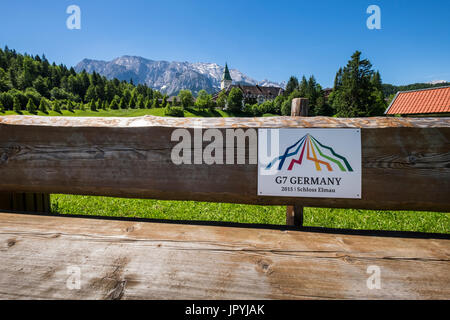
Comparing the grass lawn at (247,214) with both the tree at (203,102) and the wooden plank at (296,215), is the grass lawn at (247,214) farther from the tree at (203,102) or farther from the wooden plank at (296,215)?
the tree at (203,102)

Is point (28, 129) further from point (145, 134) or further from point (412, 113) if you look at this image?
point (412, 113)

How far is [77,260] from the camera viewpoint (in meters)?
1.23

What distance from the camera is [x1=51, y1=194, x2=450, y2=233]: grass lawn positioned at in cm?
433

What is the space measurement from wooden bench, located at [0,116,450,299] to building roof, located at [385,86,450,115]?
101 feet

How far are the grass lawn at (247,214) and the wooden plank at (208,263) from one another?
9.68ft

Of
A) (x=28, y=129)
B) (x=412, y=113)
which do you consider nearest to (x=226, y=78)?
(x=412, y=113)

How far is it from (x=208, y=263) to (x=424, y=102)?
34.8 metres

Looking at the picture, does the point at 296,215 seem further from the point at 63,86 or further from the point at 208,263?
the point at 63,86

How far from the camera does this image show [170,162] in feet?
5.70

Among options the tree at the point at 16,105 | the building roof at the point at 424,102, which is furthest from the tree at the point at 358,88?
the tree at the point at 16,105

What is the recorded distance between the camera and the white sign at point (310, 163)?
1640mm

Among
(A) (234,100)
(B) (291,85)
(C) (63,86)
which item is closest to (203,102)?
(A) (234,100)

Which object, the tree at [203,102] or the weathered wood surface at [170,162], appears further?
the tree at [203,102]

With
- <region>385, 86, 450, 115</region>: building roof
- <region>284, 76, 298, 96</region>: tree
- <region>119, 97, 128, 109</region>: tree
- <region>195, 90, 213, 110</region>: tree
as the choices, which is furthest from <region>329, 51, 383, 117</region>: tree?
<region>119, 97, 128, 109</region>: tree
